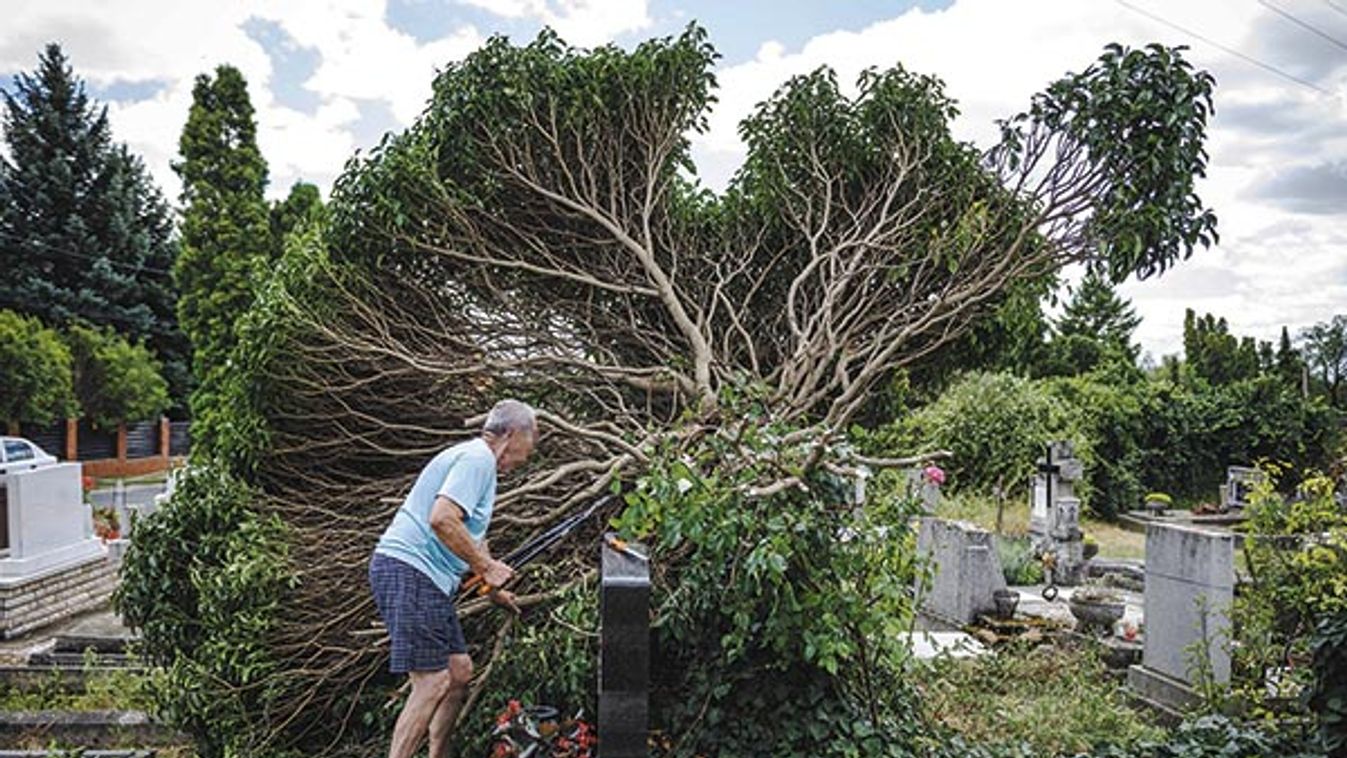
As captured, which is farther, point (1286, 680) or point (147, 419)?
point (147, 419)

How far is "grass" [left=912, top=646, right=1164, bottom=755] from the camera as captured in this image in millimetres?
5238

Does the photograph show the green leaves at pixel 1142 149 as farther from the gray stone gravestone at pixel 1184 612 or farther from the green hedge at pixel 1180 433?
the green hedge at pixel 1180 433

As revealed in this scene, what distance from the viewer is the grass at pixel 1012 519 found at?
13914 millimetres

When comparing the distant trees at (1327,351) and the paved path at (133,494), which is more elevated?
the distant trees at (1327,351)

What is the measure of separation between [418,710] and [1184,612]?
5134mm

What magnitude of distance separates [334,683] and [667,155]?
4773 mm

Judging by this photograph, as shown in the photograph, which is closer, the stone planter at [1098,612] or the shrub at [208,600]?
the shrub at [208,600]

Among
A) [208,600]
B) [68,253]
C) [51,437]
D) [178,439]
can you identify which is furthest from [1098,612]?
[68,253]

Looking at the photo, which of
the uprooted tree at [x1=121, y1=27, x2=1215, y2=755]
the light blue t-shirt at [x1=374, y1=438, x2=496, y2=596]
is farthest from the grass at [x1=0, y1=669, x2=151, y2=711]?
the light blue t-shirt at [x1=374, y1=438, x2=496, y2=596]

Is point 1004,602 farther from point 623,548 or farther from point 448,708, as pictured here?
point 448,708

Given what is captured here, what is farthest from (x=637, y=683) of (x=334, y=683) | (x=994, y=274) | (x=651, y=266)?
(x=994, y=274)

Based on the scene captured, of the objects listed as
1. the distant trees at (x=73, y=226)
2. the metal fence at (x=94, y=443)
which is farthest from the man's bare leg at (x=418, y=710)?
the distant trees at (x=73, y=226)

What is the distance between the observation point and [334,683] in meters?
5.29

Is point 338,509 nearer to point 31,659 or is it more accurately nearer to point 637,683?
point 31,659
